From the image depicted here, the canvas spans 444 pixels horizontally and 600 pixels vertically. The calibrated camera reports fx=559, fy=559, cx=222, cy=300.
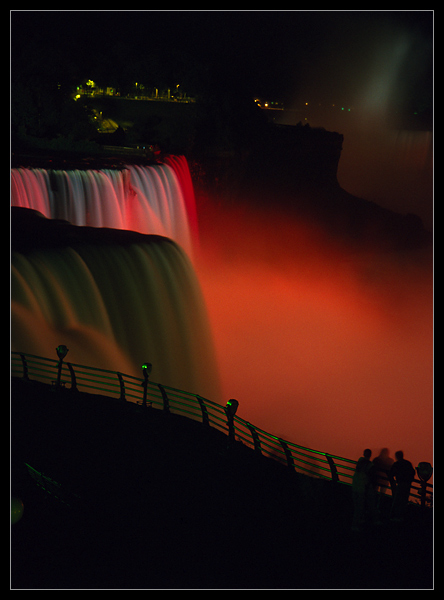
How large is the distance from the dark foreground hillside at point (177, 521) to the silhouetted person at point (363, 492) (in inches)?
7.7

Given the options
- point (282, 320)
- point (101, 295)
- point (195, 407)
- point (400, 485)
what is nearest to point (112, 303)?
point (101, 295)

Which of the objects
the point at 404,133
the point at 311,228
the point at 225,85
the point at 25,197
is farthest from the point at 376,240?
the point at 404,133

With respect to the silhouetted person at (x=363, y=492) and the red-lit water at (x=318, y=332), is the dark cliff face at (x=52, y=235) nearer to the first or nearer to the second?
the red-lit water at (x=318, y=332)

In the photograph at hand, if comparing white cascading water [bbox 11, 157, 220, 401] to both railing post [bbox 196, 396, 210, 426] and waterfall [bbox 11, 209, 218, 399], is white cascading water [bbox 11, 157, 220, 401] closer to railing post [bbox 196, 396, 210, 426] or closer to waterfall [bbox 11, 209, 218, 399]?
waterfall [bbox 11, 209, 218, 399]

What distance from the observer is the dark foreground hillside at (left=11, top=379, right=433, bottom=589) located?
668 centimetres

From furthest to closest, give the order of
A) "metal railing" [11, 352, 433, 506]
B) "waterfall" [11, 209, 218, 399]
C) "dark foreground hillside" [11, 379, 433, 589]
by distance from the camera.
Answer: "waterfall" [11, 209, 218, 399], "metal railing" [11, 352, 433, 506], "dark foreground hillside" [11, 379, 433, 589]

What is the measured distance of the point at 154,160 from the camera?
25859 millimetres

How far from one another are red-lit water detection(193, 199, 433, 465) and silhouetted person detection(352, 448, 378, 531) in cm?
986

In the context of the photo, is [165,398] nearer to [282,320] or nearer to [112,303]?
[112,303]

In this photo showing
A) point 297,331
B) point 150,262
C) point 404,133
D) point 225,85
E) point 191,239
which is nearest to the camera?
point 150,262

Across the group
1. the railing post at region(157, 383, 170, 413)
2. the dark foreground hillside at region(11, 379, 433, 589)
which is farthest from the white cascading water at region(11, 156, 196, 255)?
the dark foreground hillside at region(11, 379, 433, 589)

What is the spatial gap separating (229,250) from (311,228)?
7.35 meters

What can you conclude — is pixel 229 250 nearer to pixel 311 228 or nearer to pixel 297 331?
pixel 311 228

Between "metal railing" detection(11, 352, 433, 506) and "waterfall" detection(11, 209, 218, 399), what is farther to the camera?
"waterfall" detection(11, 209, 218, 399)
